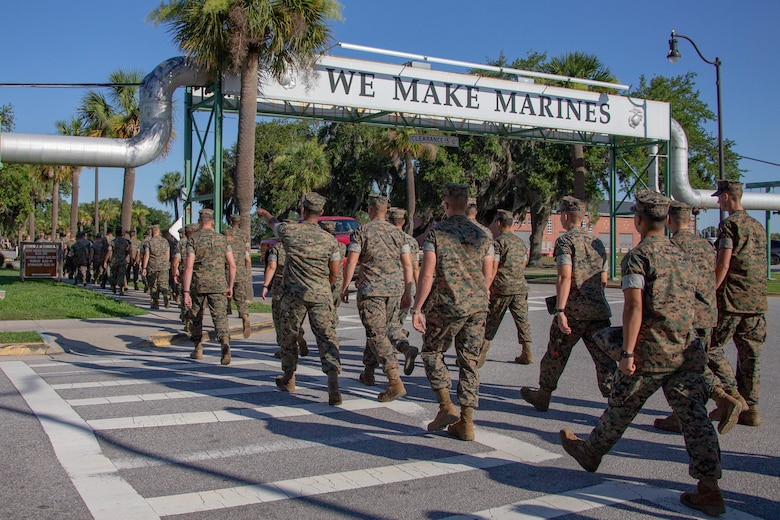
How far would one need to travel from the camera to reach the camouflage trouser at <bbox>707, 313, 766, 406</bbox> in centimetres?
604

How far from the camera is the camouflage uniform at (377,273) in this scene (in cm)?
707

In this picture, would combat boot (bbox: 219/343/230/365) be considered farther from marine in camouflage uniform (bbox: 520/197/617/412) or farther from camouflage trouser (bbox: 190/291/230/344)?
marine in camouflage uniform (bbox: 520/197/617/412)

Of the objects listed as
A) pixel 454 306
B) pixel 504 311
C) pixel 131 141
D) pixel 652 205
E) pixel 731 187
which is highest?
pixel 131 141

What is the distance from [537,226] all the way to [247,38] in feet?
90.8

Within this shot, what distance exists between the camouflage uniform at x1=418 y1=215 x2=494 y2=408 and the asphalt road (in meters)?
0.54

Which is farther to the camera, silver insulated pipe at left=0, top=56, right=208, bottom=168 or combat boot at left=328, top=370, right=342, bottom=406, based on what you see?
silver insulated pipe at left=0, top=56, right=208, bottom=168

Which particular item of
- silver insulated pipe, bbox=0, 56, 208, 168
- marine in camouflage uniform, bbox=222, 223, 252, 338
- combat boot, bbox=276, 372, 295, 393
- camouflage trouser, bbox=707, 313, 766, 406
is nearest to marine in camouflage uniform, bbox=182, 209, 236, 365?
combat boot, bbox=276, 372, 295, 393

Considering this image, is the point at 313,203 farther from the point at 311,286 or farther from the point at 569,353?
the point at 569,353

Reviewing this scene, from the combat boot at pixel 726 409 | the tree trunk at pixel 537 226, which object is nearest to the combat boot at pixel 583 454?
the combat boot at pixel 726 409

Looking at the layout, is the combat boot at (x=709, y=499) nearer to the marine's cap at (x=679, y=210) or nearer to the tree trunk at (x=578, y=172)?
the marine's cap at (x=679, y=210)

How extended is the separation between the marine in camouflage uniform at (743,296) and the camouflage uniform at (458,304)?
2.10 m

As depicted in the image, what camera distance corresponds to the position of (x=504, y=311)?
8945 mm

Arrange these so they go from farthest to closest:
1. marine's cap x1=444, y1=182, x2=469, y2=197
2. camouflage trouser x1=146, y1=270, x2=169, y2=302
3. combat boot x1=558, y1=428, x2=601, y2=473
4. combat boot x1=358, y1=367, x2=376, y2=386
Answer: camouflage trouser x1=146, y1=270, x2=169, y2=302, combat boot x1=358, y1=367, x2=376, y2=386, marine's cap x1=444, y1=182, x2=469, y2=197, combat boot x1=558, y1=428, x2=601, y2=473

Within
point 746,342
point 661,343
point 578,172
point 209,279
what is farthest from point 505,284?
point 578,172
